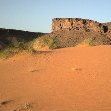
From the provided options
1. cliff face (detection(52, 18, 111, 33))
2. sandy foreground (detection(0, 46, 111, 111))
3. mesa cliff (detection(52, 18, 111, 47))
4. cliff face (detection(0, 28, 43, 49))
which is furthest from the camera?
cliff face (detection(0, 28, 43, 49))

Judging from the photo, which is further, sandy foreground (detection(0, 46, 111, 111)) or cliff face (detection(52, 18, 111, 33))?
cliff face (detection(52, 18, 111, 33))

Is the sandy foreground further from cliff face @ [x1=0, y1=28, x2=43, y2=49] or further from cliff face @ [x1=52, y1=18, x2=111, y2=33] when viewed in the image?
cliff face @ [x1=0, y1=28, x2=43, y2=49]

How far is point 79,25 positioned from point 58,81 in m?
42.9

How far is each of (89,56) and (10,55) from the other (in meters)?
A: 3.58

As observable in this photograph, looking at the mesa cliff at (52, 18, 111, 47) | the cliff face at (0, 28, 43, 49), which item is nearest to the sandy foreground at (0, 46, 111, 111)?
the mesa cliff at (52, 18, 111, 47)

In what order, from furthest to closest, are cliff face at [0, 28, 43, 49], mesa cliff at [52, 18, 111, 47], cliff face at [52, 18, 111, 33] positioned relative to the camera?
cliff face at [0, 28, 43, 49] < cliff face at [52, 18, 111, 33] < mesa cliff at [52, 18, 111, 47]

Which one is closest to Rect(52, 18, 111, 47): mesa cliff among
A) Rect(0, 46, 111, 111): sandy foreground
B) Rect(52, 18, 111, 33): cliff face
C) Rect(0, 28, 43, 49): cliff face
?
Rect(52, 18, 111, 33): cliff face

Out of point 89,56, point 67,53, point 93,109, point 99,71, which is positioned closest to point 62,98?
point 93,109

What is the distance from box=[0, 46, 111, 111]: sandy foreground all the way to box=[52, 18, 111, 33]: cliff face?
37668 millimetres

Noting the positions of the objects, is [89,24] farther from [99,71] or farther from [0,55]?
[99,71]

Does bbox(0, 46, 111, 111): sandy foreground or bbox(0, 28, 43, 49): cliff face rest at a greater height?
bbox(0, 28, 43, 49): cliff face

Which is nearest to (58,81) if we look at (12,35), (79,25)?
(79,25)

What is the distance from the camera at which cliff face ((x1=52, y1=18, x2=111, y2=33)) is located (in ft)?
169

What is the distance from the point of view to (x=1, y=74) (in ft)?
38.1
